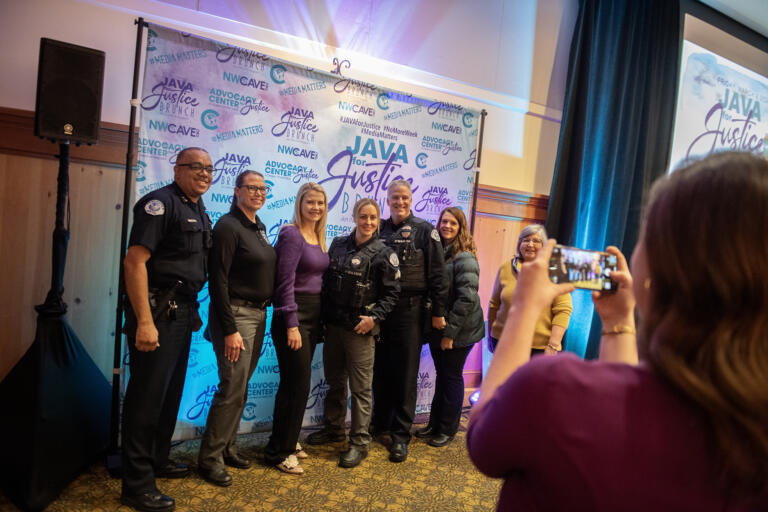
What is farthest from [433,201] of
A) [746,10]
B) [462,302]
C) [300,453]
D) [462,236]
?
[746,10]

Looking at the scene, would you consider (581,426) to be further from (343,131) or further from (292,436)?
(343,131)

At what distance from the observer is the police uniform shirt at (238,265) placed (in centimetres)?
216

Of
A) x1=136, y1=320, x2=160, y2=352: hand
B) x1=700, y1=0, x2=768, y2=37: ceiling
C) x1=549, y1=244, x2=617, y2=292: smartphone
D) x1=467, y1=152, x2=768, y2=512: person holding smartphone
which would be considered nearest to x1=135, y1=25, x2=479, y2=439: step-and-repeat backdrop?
x1=136, y1=320, x2=160, y2=352: hand

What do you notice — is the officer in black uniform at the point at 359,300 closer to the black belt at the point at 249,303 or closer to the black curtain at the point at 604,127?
the black belt at the point at 249,303

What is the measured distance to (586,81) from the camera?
370 cm

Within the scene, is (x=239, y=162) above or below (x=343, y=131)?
below

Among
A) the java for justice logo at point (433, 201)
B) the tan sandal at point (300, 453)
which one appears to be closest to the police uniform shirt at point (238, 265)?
the tan sandal at point (300, 453)

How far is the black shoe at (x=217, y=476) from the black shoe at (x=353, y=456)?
577 mm

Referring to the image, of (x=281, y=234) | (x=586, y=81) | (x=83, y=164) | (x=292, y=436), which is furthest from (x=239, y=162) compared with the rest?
(x=586, y=81)

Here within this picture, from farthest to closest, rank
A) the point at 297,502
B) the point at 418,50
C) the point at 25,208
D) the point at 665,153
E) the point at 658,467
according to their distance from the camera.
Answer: the point at 665,153, the point at 418,50, the point at 25,208, the point at 297,502, the point at 658,467

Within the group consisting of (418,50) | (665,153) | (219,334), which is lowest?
(219,334)

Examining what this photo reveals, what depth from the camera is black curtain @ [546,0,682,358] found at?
145 inches

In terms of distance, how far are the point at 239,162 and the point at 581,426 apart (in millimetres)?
2416

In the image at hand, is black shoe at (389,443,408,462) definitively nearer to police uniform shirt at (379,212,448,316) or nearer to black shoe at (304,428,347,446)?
black shoe at (304,428,347,446)
